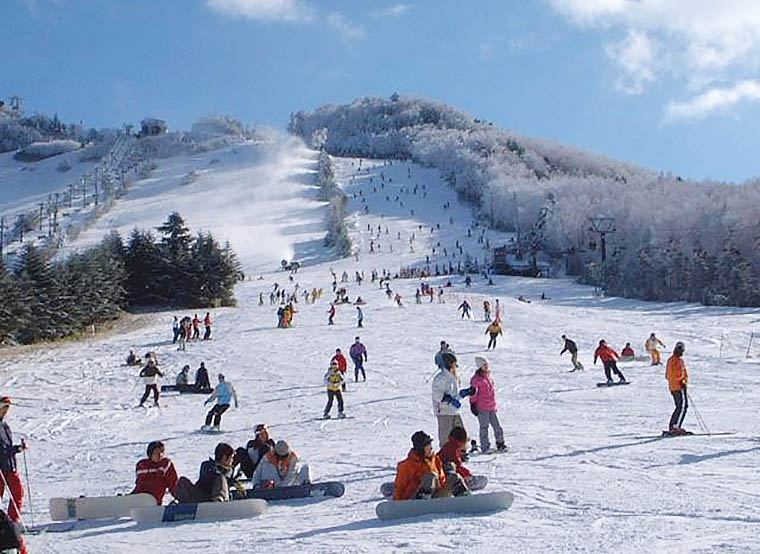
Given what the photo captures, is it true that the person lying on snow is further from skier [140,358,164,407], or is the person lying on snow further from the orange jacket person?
skier [140,358,164,407]

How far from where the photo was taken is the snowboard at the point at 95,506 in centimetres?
792

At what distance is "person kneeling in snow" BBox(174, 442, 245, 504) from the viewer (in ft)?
25.4

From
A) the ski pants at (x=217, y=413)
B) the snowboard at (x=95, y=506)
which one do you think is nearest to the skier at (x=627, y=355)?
the ski pants at (x=217, y=413)

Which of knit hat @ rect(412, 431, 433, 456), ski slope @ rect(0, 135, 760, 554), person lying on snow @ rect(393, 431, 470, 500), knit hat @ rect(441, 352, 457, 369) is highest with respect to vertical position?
knit hat @ rect(441, 352, 457, 369)

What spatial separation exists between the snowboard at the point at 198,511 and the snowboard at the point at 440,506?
1364 mm

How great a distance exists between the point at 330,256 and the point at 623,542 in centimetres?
8505

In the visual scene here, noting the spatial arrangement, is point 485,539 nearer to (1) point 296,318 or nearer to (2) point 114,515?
(2) point 114,515

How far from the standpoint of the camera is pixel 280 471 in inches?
347

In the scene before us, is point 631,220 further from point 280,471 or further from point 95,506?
point 95,506

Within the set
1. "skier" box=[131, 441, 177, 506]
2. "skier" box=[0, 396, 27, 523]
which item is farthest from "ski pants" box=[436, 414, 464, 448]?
"skier" box=[0, 396, 27, 523]

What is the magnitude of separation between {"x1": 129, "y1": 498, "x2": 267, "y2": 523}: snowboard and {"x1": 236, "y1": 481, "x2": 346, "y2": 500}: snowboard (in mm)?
682

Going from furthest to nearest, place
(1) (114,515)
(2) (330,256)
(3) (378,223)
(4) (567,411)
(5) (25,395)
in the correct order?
1. (3) (378,223)
2. (2) (330,256)
3. (5) (25,395)
4. (4) (567,411)
5. (1) (114,515)

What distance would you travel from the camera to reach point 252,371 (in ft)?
76.4

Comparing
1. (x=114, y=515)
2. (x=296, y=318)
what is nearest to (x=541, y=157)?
(x=296, y=318)
